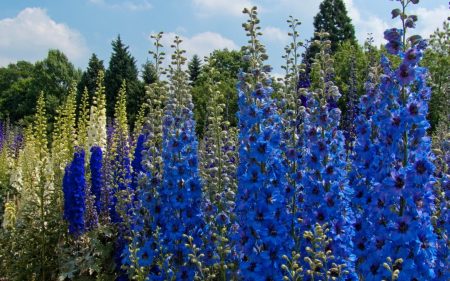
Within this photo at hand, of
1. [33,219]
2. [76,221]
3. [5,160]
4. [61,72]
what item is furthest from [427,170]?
[61,72]

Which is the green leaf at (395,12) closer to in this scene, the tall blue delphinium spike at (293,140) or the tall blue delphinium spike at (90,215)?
the tall blue delphinium spike at (293,140)

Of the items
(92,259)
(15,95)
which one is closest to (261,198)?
(92,259)

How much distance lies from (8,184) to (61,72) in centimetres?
3652

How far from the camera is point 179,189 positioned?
4.82 meters

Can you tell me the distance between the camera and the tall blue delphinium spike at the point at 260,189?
13.0ft

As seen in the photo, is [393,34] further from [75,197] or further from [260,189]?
[75,197]

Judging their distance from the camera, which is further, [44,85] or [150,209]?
[44,85]

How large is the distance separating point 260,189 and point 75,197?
3794mm

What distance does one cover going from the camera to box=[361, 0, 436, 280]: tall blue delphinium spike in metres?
3.33

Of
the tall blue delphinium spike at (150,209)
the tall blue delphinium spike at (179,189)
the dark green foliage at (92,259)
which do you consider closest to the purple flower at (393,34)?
the tall blue delphinium spike at (179,189)

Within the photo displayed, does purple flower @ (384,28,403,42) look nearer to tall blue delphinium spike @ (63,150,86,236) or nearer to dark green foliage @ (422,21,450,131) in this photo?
dark green foliage @ (422,21,450,131)

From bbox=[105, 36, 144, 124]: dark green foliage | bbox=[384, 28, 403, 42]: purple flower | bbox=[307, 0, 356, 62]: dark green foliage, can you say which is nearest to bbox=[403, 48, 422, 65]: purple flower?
bbox=[384, 28, 403, 42]: purple flower

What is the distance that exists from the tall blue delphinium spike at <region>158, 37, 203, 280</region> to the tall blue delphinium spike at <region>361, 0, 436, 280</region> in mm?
1747

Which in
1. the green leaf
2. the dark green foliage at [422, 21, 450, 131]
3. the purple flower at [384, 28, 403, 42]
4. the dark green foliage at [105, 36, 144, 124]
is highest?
the dark green foliage at [105, 36, 144, 124]
